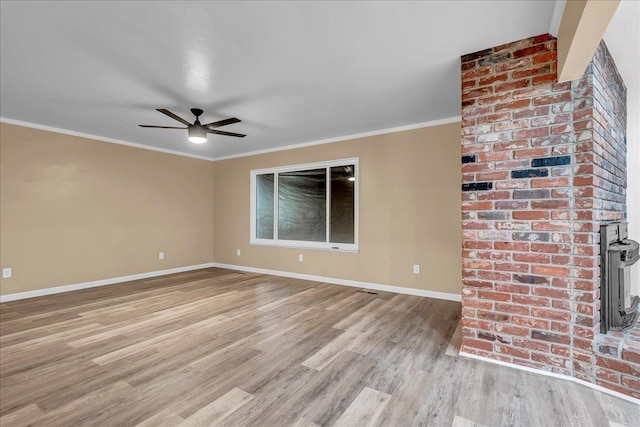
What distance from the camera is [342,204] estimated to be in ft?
15.4

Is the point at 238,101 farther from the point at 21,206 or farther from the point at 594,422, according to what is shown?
the point at 594,422

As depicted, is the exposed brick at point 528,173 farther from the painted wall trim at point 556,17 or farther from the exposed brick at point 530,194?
the painted wall trim at point 556,17

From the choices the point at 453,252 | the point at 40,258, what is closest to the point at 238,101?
the point at 453,252

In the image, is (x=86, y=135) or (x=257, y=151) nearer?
(x=86, y=135)

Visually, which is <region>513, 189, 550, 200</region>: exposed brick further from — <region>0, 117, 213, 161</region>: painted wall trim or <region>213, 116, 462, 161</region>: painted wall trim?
<region>0, 117, 213, 161</region>: painted wall trim

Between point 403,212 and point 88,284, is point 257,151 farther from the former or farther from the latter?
point 88,284

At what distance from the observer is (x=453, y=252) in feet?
12.0

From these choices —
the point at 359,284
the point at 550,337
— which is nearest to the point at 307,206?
the point at 359,284

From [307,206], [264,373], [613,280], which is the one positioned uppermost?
[307,206]

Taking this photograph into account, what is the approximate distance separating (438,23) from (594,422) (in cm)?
245

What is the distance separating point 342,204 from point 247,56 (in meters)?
2.82

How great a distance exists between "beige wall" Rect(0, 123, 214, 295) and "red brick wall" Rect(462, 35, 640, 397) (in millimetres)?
5053

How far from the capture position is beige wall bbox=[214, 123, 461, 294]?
146 inches

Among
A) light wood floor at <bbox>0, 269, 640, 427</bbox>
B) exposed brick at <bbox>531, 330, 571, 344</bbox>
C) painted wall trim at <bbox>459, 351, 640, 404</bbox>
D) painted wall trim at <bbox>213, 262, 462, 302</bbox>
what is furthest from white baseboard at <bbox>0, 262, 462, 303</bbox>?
exposed brick at <bbox>531, 330, 571, 344</bbox>
